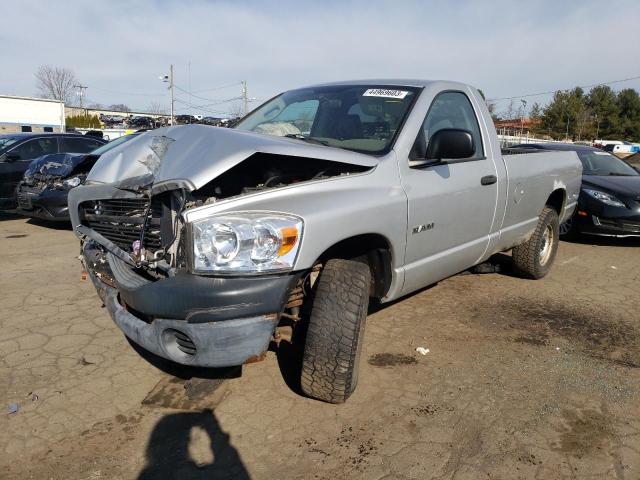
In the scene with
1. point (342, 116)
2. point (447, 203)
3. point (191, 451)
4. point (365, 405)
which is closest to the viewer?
point (191, 451)

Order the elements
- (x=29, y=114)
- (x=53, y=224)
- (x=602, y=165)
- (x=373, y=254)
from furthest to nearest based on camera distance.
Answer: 1. (x=29, y=114)
2. (x=602, y=165)
3. (x=53, y=224)
4. (x=373, y=254)

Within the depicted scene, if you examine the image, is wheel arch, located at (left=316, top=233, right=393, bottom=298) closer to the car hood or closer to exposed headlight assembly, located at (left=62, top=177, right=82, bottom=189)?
exposed headlight assembly, located at (left=62, top=177, right=82, bottom=189)

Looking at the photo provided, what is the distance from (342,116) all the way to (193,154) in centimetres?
151

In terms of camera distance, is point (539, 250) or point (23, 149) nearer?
point (539, 250)

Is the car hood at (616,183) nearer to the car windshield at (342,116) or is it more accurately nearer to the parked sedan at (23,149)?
the car windshield at (342,116)

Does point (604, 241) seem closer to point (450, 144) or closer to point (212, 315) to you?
point (450, 144)

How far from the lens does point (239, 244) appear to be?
248 centimetres

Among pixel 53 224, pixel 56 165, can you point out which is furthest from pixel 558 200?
pixel 53 224

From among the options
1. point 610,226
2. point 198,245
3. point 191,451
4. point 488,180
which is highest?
point 488,180

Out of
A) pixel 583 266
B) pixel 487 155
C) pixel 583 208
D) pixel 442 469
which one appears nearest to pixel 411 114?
pixel 487 155

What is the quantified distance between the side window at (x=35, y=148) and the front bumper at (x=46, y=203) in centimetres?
157

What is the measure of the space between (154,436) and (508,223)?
3.43 meters

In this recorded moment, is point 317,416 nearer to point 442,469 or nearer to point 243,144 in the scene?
point 442,469

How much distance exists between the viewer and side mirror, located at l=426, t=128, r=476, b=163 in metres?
3.39
